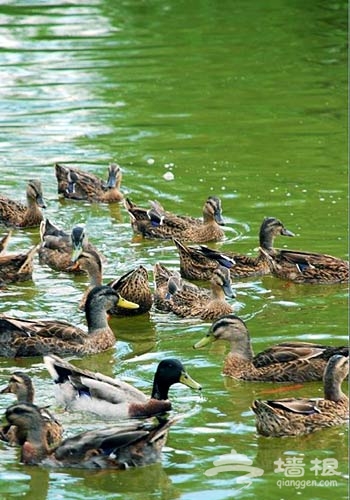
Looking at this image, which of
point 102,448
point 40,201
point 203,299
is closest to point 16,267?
point 203,299

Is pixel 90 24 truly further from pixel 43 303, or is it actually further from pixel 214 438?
pixel 214 438

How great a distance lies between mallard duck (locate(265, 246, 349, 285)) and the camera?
15.6 m

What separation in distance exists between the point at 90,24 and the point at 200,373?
16328 mm

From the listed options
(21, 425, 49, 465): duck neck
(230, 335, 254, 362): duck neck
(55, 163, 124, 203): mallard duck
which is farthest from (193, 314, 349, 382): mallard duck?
(55, 163, 124, 203): mallard duck

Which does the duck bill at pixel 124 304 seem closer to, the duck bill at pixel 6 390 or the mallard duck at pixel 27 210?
the duck bill at pixel 6 390

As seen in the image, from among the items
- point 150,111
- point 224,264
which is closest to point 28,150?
point 150,111

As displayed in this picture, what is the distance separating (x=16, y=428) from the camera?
37.8 feet

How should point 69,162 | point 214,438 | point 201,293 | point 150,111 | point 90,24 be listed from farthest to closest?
1. point 90,24
2. point 150,111
3. point 69,162
4. point 201,293
5. point 214,438

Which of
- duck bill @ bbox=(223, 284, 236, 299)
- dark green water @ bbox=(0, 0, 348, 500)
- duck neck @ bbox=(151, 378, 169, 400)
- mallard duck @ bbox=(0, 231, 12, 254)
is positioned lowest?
dark green water @ bbox=(0, 0, 348, 500)

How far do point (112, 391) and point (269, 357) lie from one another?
5.06 ft

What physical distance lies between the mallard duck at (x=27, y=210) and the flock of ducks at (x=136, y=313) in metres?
0.01

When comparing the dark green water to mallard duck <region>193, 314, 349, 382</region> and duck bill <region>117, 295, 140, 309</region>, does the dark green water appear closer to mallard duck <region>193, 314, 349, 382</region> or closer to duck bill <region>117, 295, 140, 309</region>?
mallard duck <region>193, 314, 349, 382</region>

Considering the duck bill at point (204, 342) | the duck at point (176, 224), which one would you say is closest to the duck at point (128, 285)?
the duck bill at point (204, 342)

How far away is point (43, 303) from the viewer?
49.1ft
